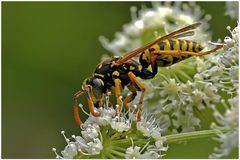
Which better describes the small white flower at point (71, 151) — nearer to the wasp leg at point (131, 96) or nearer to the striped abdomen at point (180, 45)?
the wasp leg at point (131, 96)

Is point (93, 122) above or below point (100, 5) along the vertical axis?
below

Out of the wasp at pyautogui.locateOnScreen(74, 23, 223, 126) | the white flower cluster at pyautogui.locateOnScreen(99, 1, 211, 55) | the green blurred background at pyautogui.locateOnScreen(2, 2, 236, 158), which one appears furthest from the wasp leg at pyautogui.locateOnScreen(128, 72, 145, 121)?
the green blurred background at pyautogui.locateOnScreen(2, 2, 236, 158)

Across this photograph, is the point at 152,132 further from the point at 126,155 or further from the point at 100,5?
the point at 100,5

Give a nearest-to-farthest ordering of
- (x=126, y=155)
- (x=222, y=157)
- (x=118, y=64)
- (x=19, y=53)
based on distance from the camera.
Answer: (x=126, y=155) < (x=222, y=157) < (x=118, y=64) < (x=19, y=53)

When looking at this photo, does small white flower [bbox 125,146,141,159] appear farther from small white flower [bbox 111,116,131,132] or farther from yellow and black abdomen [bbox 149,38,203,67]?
yellow and black abdomen [bbox 149,38,203,67]

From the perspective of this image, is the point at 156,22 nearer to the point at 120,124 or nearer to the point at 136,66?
the point at 136,66

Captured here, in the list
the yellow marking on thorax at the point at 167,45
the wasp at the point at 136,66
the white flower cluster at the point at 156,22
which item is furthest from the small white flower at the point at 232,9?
the yellow marking on thorax at the point at 167,45

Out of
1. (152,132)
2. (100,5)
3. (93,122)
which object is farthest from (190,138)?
(100,5)
